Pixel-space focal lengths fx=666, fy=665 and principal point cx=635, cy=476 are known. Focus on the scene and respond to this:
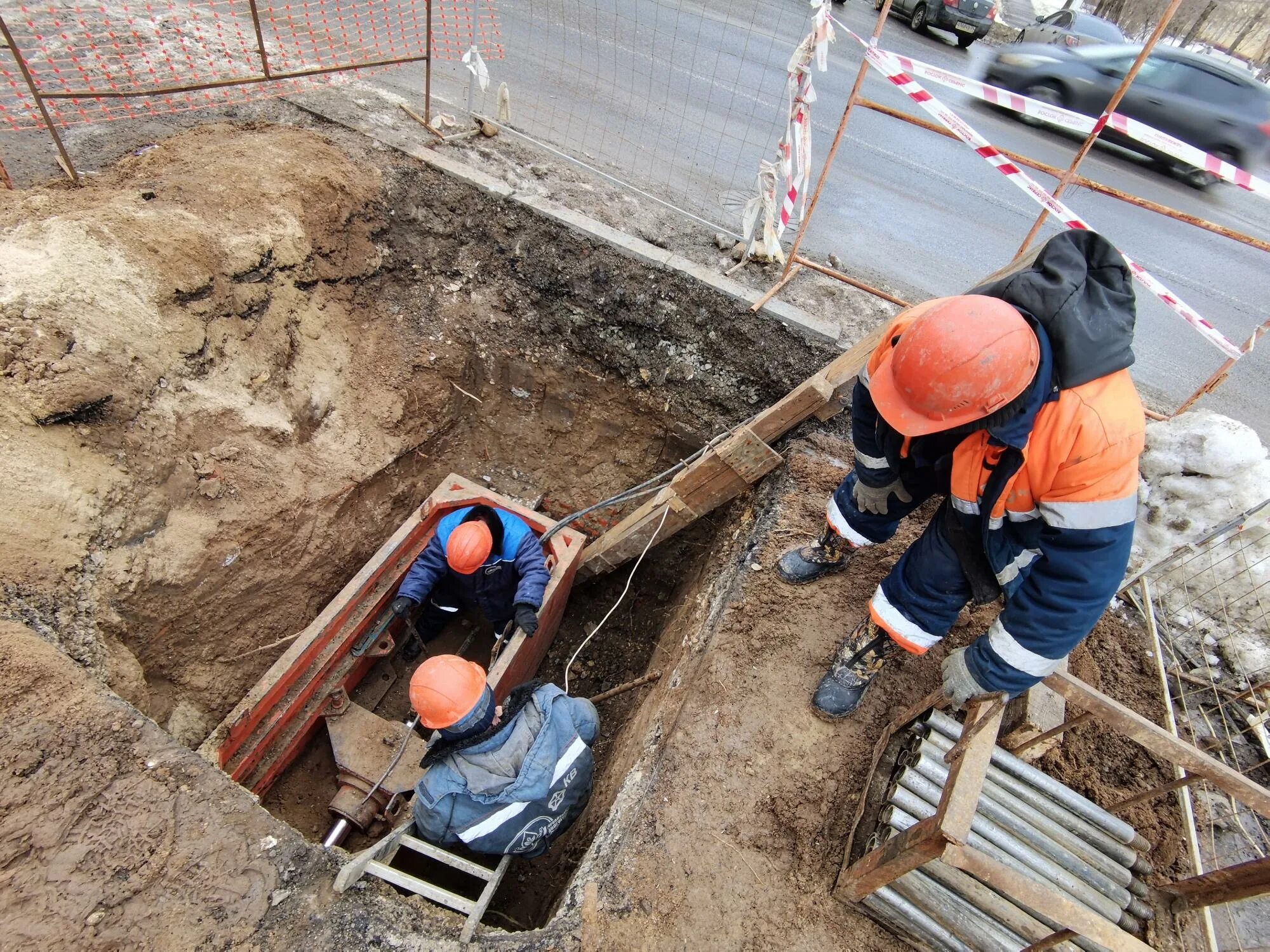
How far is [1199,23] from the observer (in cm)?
1742

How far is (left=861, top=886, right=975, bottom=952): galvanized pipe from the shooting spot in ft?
7.48

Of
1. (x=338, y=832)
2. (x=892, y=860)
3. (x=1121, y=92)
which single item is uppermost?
(x=1121, y=92)

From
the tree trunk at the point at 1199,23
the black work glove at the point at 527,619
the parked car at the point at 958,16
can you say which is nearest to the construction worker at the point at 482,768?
the black work glove at the point at 527,619

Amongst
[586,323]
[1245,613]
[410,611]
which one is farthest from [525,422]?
[1245,613]

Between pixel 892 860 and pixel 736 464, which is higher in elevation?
pixel 892 860

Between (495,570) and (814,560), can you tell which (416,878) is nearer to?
(495,570)

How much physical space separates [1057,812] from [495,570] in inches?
118

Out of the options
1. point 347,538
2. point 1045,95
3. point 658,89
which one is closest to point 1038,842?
point 347,538

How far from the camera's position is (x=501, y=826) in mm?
2836

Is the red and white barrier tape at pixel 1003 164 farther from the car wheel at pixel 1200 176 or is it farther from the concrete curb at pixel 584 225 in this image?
the car wheel at pixel 1200 176

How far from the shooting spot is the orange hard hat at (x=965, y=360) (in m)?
1.97

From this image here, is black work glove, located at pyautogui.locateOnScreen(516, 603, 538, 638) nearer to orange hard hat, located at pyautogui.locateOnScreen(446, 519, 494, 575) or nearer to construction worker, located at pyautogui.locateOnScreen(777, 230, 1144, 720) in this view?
orange hard hat, located at pyautogui.locateOnScreen(446, 519, 494, 575)

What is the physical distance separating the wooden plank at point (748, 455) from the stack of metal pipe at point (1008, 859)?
62.6 inches

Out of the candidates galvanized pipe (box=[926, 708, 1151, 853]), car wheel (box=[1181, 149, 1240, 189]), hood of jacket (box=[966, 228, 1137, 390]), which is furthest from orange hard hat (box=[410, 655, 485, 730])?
car wheel (box=[1181, 149, 1240, 189])
